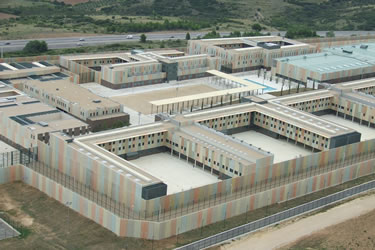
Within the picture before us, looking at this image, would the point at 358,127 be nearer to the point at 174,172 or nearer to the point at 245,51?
the point at 174,172

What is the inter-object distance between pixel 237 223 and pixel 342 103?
4464cm

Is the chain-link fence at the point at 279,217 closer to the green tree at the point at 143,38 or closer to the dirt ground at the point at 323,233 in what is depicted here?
the dirt ground at the point at 323,233

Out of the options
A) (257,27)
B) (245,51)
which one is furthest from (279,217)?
(257,27)

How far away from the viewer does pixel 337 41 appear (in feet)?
589

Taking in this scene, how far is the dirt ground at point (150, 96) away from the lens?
111838 mm

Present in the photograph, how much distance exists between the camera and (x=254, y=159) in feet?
261

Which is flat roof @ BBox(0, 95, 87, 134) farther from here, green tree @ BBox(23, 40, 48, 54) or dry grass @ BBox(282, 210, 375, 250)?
green tree @ BBox(23, 40, 48, 54)

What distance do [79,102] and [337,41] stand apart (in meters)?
96.5

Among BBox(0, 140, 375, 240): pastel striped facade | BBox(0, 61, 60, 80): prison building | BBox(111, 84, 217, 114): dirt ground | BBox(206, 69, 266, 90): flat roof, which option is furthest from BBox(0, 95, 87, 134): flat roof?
BBox(206, 69, 266, 90): flat roof

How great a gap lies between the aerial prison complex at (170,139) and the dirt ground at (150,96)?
1.68ft

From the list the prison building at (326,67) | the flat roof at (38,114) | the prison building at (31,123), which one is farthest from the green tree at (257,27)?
the prison building at (31,123)

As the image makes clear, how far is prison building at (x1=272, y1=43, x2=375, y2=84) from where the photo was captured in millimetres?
130500

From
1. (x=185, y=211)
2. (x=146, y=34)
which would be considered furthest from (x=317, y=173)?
(x=146, y=34)

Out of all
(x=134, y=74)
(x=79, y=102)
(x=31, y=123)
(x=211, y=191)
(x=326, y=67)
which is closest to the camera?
(x=211, y=191)
